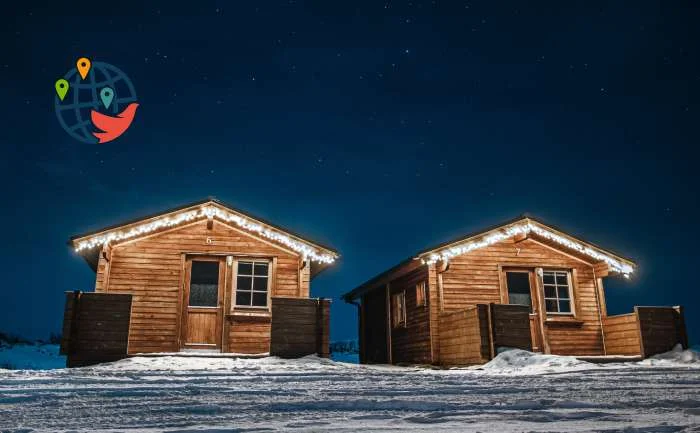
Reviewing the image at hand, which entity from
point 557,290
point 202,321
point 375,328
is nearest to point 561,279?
point 557,290

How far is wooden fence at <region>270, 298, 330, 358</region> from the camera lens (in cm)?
1183

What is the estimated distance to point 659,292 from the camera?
154 metres

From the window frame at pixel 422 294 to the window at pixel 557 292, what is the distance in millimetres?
3478

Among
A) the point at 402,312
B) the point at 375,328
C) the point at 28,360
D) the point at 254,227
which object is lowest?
the point at 28,360

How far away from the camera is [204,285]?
624 inches

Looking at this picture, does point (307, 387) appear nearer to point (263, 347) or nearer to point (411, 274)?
point (263, 347)

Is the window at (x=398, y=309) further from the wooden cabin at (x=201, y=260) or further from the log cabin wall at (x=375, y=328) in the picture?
the wooden cabin at (x=201, y=260)

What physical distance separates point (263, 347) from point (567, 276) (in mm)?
9144

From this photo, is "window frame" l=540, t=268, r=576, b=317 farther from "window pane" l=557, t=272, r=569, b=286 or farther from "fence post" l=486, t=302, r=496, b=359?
"fence post" l=486, t=302, r=496, b=359

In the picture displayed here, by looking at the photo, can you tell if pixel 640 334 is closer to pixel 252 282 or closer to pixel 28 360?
pixel 252 282

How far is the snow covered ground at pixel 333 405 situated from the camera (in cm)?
336

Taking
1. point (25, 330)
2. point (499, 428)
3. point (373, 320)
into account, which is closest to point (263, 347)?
point (373, 320)

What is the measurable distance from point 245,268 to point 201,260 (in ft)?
3.79

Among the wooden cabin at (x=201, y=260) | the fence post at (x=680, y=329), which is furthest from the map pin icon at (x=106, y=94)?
the fence post at (x=680, y=329)
